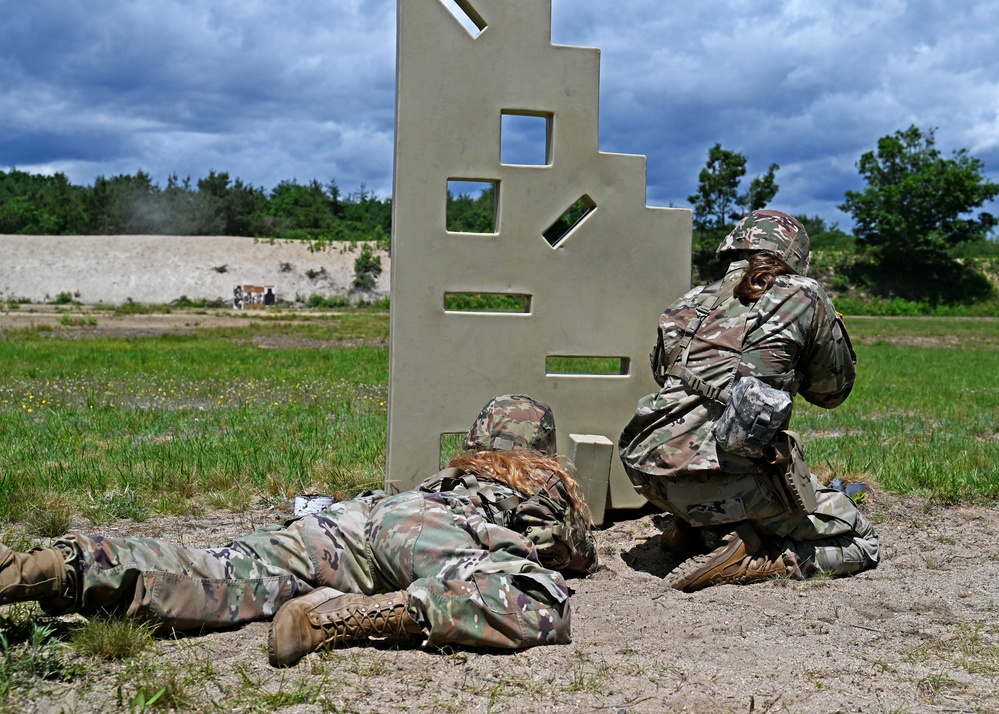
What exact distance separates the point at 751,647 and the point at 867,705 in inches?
20.6

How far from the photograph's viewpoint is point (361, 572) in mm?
3418

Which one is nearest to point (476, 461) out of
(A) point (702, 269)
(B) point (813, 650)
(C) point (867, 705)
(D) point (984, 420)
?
(B) point (813, 650)

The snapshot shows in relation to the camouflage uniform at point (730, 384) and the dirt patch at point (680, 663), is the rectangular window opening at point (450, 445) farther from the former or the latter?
the dirt patch at point (680, 663)

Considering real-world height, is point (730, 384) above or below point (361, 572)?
above

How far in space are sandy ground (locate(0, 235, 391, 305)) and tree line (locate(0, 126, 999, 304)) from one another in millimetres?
3356

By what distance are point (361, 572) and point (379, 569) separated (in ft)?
0.26

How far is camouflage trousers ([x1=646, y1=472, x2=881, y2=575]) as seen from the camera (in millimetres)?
3957

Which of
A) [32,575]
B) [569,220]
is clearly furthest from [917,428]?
[32,575]

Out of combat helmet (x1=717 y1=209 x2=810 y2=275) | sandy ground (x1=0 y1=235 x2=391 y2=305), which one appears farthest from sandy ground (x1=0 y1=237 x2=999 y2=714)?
sandy ground (x1=0 y1=235 x2=391 y2=305)

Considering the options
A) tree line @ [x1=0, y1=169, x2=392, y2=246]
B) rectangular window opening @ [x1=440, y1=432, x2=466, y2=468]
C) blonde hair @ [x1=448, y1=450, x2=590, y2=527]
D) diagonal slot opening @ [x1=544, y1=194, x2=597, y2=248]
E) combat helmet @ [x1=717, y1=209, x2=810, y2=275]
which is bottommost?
rectangular window opening @ [x1=440, y1=432, x2=466, y2=468]

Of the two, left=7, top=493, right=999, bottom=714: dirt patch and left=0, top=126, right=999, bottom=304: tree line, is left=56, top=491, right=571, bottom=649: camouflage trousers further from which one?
left=0, top=126, right=999, bottom=304: tree line

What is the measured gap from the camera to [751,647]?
3.11m

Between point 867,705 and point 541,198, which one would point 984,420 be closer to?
Result: point 541,198

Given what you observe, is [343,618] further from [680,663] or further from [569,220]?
[569,220]
